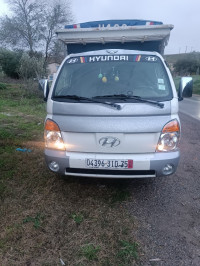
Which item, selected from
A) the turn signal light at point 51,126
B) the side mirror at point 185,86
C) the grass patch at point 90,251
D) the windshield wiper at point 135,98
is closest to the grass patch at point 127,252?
the grass patch at point 90,251

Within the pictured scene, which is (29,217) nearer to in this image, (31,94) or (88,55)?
(88,55)

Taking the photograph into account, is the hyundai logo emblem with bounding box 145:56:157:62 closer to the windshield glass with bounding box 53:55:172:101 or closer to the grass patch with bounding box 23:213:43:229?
the windshield glass with bounding box 53:55:172:101

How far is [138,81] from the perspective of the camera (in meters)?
3.34

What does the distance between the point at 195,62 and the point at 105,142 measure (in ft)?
151

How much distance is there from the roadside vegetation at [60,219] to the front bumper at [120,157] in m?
0.50

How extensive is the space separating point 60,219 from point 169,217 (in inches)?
54.3

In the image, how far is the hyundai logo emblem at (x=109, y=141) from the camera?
9.22 feet

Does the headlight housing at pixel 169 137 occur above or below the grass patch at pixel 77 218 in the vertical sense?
above

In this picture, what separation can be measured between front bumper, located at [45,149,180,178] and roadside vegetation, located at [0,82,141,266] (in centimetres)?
50

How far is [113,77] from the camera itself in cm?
338

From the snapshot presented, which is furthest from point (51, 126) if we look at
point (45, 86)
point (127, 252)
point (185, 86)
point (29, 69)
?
point (29, 69)

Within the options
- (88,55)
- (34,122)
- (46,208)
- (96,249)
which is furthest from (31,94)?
(96,249)

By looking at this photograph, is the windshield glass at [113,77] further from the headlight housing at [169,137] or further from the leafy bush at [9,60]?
the leafy bush at [9,60]

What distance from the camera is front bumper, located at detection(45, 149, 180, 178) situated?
110 inches
